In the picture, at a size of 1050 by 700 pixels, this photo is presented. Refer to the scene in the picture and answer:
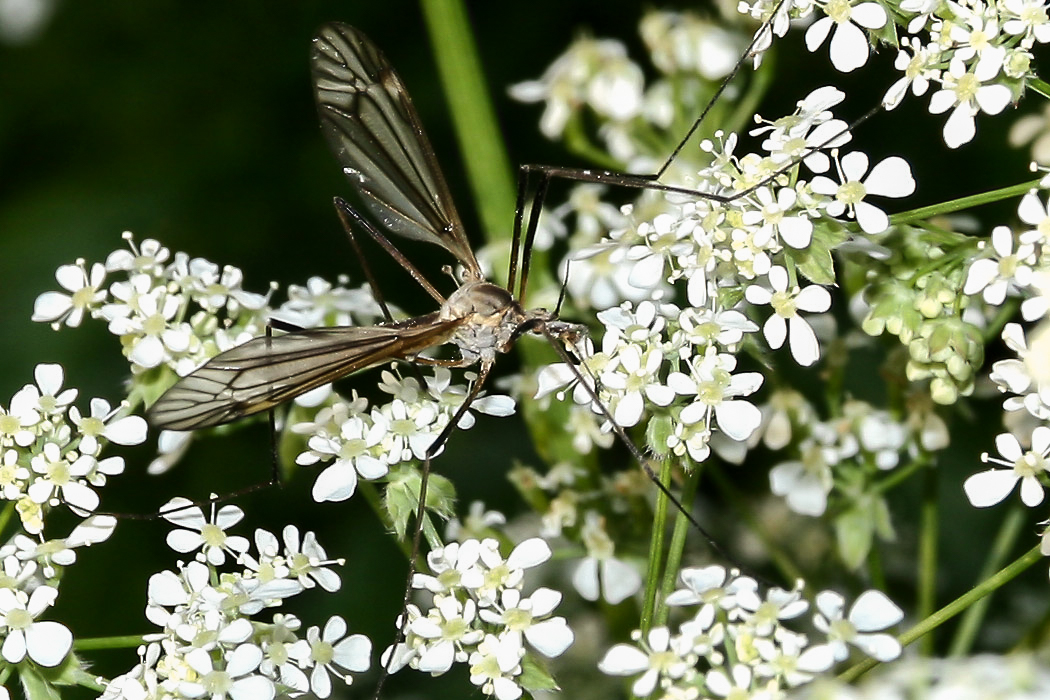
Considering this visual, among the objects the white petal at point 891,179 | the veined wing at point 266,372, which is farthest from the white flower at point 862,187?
the veined wing at point 266,372

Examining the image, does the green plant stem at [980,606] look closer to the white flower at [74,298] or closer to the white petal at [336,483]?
the white petal at [336,483]

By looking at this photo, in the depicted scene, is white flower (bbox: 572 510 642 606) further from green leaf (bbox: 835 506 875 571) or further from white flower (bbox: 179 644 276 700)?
white flower (bbox: 179 644 276 700)

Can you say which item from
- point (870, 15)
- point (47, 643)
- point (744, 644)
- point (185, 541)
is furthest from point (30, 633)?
point (870, 15)

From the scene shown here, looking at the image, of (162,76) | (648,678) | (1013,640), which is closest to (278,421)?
(648,678)

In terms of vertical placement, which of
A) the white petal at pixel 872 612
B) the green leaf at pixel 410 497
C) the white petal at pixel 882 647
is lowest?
the white petal at pixel 882 647

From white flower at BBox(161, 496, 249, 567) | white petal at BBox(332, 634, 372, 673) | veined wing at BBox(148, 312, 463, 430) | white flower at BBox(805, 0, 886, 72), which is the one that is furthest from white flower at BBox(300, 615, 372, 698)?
white flower at BBox(805, 0, 886, 72)
